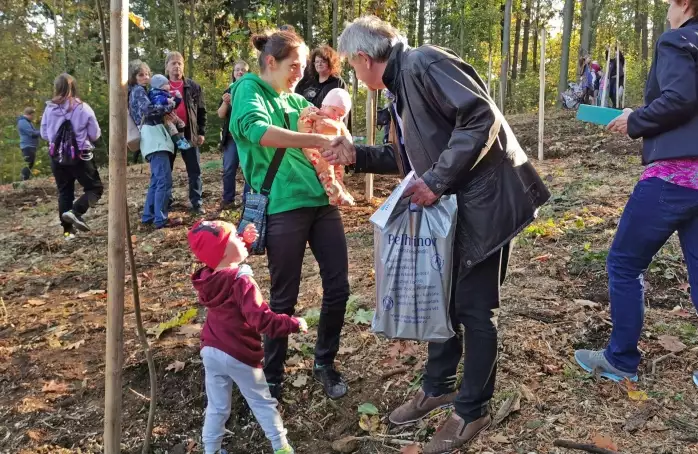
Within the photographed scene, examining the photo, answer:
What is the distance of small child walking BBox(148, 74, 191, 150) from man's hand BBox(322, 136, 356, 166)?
4535 mm

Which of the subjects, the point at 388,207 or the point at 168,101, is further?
the point at 168,101

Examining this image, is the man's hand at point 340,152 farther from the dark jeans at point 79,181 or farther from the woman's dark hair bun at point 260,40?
the dark jeans at point 79,181

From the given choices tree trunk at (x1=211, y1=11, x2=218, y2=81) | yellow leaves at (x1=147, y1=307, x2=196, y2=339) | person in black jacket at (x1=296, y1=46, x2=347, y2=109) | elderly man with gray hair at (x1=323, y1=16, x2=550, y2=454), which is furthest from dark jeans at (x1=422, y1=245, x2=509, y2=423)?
tree trunk at (x1=211, y1=11, x2=218, y2=81)

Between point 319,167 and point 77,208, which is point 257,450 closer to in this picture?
point 319,167

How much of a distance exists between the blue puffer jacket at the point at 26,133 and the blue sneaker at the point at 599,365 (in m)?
15.0

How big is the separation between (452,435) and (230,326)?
117 centimetres

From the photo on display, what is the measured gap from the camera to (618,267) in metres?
2.80

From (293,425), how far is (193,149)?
17.4ft

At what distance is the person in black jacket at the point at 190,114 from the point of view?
23.8 ft

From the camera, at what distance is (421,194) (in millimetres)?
2285

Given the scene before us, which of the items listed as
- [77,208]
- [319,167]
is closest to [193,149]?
[77,208]

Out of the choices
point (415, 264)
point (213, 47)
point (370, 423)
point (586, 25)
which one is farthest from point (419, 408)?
point (213, 47)

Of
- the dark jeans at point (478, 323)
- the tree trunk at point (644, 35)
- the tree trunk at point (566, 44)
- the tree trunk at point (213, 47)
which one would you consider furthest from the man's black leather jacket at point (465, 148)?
the tree trunk at point (644, 35)

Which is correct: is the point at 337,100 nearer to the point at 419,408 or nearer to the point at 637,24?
the point at 419,408
